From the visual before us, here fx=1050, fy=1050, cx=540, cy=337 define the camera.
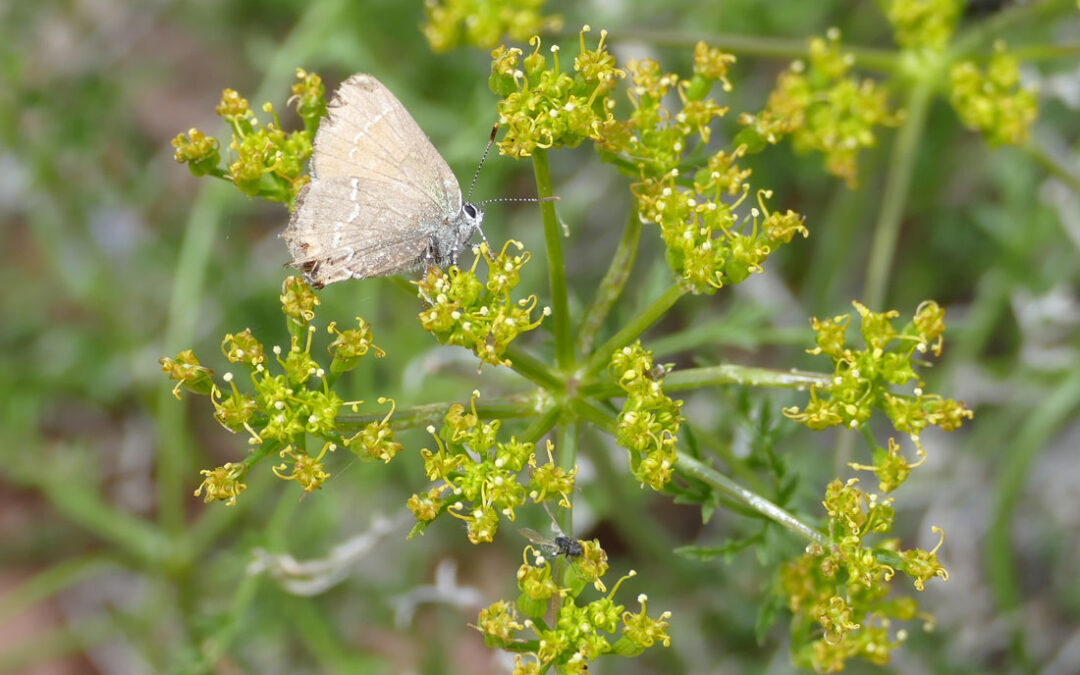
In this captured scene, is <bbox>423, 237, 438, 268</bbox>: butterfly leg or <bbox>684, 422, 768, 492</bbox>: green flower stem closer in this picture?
<bbox>423, 237, 438, 268</bbox>: butterfly leg

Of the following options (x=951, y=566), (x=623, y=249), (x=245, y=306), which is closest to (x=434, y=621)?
(x=245, y=306)

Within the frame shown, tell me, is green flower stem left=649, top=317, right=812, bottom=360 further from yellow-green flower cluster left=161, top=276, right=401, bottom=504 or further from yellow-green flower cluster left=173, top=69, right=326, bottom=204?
yellow-green flower cluster left=173, top=69, right=326, bottom=204

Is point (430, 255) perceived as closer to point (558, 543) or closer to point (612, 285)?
point (612, 285)

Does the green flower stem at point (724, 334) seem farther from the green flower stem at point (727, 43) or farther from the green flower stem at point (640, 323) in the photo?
the green flower stem at point (727, 43)

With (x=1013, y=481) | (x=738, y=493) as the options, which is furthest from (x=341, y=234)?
(x=1013, y=481)

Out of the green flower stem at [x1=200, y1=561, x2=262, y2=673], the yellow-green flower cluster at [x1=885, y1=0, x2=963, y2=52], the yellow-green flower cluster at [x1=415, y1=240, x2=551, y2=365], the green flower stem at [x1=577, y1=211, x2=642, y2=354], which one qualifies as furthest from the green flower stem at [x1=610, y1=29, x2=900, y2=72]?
the green flower stem at [x1=200, y1=561, x2=262, y2=673]

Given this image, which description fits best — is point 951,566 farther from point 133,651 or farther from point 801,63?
point 133,651
